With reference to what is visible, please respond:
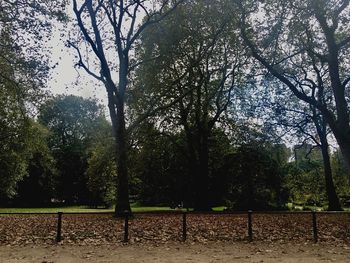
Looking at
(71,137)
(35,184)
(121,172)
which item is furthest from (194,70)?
(71,137)

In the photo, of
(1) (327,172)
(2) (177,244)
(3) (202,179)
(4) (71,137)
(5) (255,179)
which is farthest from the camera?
(4) (71,137)

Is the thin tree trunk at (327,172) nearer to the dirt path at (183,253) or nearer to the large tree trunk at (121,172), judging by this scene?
the large tree trunk at (121,172)

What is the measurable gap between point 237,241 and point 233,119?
21.9 meters

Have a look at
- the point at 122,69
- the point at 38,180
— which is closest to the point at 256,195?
the point at 122,69

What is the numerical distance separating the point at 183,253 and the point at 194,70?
21163 millimetres

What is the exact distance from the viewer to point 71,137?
65.0m

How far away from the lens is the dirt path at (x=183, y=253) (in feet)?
30.1

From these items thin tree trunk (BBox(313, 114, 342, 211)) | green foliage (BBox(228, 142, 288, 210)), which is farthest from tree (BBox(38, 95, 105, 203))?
thin tree trunk (BBox(313, 114, 342, 211))

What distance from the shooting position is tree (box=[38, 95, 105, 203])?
2403 inches

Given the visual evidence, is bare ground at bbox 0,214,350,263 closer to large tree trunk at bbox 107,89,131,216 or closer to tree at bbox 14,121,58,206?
large tree trunk at bbox 107,89,131,216

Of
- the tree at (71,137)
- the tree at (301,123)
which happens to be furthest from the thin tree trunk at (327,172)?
the tree at (71,137)

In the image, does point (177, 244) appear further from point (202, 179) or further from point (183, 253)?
point (202, 179)

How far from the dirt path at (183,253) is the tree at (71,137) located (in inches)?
1995

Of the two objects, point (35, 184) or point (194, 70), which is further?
point (35, 184)
